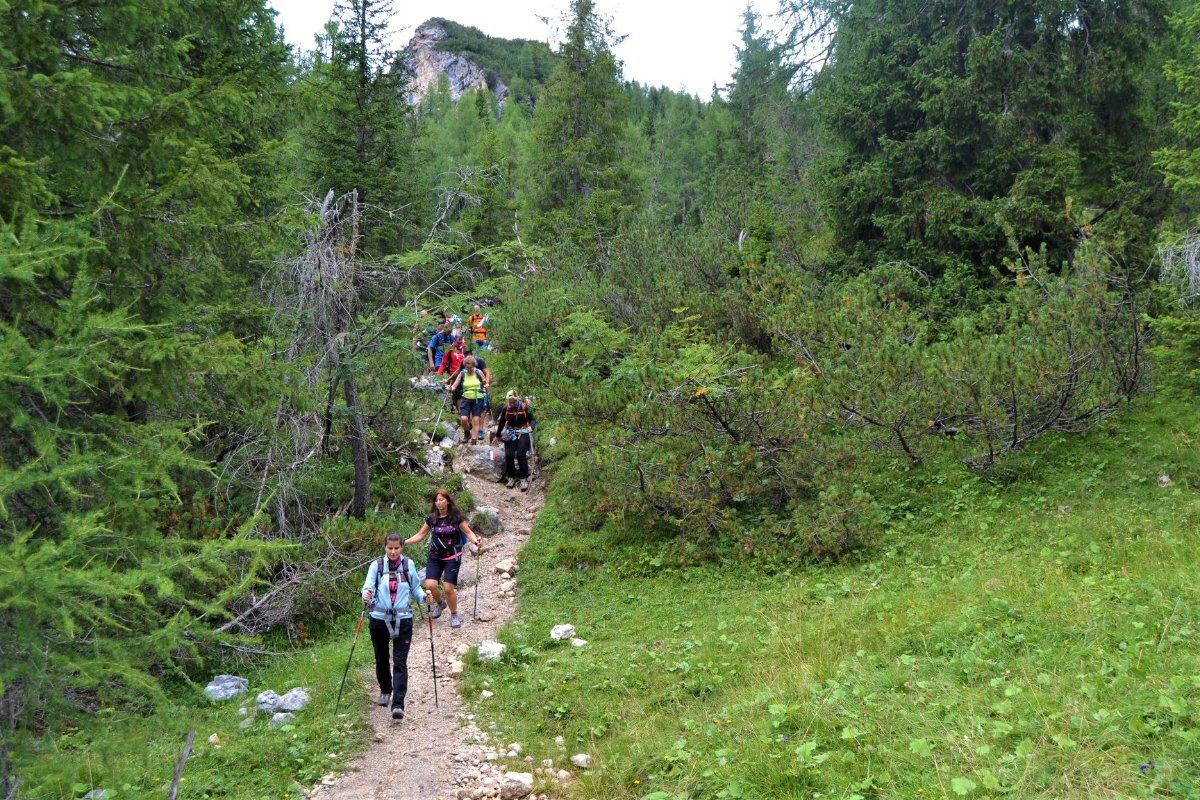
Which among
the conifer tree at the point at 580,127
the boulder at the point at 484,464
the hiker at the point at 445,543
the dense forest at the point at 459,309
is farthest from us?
the conifer tree at the point at 580,127

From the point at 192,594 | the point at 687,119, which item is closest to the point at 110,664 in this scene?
the point at 192,594

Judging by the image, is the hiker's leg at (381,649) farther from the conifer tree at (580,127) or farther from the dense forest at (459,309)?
the conifer tree at (580,127)

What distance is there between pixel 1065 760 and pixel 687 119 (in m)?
66.0

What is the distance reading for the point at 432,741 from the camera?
23.1ft

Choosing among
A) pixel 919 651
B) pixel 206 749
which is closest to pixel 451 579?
pixel 206 749

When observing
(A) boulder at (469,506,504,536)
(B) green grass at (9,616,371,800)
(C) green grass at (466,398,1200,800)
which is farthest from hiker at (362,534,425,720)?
(A) boulder at (469,506,504,536)

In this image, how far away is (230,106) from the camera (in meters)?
6.22

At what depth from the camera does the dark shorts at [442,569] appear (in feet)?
32.0

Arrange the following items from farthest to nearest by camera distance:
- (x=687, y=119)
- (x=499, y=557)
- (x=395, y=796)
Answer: (x=687, y=119) → (x=499, y=557) → (x=395, y=796)

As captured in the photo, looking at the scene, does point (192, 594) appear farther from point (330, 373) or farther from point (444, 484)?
point (444, 484)

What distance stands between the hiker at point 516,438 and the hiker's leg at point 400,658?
7415 millimetres

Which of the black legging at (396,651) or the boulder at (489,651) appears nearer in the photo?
the black legging at (396,651)

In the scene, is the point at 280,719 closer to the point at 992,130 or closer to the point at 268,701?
→ the point at 268,701

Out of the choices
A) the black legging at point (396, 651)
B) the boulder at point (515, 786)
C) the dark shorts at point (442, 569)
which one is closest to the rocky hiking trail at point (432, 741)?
the boulder at point (515, 786)
